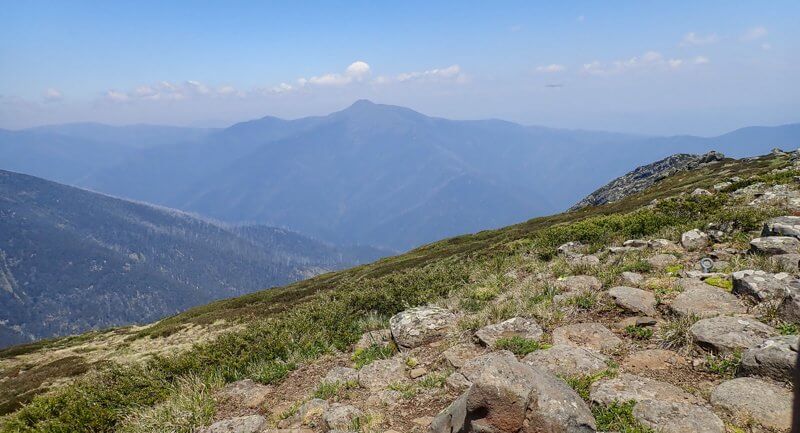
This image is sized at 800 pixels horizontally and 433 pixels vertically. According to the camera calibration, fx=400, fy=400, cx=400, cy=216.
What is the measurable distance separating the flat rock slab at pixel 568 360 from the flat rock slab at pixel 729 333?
1.58 metres

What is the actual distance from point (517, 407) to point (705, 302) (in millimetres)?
5446

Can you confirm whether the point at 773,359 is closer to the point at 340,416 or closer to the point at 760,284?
the point at 760,284

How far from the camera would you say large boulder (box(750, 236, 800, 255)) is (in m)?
9.50

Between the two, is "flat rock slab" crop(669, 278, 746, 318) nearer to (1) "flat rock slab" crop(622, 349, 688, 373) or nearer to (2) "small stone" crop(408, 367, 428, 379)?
(1) "flat rock slab" crop(622, 349, 688, 373)

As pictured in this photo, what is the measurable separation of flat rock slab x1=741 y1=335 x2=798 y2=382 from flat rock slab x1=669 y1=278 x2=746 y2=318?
1604 millimetres

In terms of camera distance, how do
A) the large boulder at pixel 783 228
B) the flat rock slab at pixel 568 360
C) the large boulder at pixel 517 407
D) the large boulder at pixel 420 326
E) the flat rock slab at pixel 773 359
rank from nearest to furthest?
1. the large boulder at pixel 517 407
2. the flat rock slab at pixel 773 359
3. the flat rock slab at pixel 568 360
4. the large boulder at pixel 420 326
5. the large boulder at pixel 783 228

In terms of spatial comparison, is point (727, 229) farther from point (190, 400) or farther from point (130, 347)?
point (130, 347)

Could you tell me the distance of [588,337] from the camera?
7.74 meters

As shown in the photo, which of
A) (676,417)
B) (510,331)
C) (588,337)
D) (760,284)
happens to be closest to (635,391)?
(676,417)

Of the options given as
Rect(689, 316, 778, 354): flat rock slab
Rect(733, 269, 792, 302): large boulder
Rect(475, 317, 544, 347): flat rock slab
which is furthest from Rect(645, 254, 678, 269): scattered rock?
Rect(475, 317, 544, 347): flat rock slab

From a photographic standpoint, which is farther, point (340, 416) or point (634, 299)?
point (634, 299)

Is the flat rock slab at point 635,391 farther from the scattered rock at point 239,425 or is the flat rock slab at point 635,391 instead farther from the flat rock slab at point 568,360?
the scattered rock at point 239,425

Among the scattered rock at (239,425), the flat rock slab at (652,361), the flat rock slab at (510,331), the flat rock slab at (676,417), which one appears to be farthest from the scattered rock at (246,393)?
the flat rock slab at (652,361)

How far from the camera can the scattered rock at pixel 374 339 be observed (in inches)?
392
